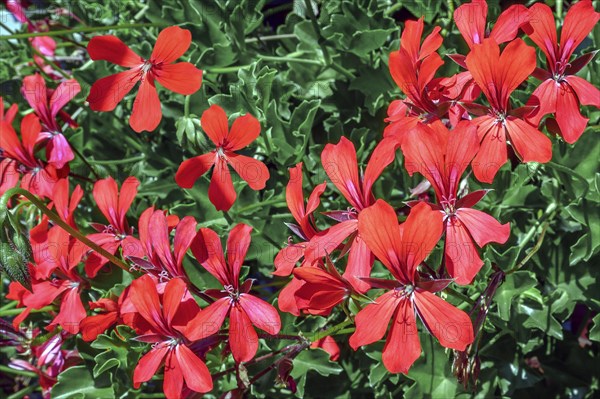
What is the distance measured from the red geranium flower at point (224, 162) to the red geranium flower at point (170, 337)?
0.67 feet

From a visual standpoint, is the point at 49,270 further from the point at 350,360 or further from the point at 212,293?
the point at 350,360

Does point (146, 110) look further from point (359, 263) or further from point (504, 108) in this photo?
point (504, 108)

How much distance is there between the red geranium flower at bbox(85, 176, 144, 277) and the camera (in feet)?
4.92

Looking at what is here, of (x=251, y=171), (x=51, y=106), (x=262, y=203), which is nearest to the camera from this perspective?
(x=251, y=171)

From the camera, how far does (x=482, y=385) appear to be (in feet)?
5.63

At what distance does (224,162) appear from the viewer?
1475 millimetres

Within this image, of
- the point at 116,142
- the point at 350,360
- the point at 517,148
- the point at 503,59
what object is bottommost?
the point at 350,360

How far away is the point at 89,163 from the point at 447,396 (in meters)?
1.04

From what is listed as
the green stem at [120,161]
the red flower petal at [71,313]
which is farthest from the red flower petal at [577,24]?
the green stem at [120,161]

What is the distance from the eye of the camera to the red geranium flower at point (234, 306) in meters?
1.27

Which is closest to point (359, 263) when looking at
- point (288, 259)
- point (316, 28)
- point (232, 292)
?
point (288, 259)

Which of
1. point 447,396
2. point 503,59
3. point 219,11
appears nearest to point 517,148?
point 503,59

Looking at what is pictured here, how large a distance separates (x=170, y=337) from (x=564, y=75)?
812 millimetres

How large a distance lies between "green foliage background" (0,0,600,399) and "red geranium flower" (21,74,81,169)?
0.44 feet
